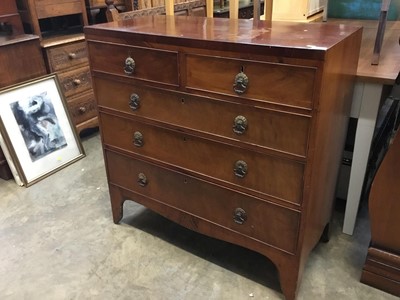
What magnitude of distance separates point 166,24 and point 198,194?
25.8 inches

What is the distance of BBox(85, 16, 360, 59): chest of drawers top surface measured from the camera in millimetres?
999

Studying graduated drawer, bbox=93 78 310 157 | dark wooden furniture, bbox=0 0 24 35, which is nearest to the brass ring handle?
graduated drawer, bbox=93 78 310 157

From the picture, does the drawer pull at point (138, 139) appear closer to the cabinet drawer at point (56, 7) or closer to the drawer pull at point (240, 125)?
the drawer pull at point (240, 125)

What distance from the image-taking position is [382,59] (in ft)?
4.94

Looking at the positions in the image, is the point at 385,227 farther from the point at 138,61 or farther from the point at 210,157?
the point at 138,61

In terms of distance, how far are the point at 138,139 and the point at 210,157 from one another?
0.33m

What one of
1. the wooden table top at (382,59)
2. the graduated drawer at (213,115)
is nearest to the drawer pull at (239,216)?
the graduated drawer at (213,115)

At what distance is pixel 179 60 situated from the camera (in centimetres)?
118

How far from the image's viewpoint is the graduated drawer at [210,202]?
1.21 meters

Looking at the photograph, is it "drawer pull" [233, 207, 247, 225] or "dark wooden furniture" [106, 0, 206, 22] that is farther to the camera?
"dark wooden furniture" [106, 0, 206, 22]

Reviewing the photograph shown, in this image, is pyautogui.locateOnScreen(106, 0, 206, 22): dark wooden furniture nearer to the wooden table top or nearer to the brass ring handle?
the brass ring handle

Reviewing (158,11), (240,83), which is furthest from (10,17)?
(240,83)

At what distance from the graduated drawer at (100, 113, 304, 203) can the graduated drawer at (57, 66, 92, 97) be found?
36.7 inches

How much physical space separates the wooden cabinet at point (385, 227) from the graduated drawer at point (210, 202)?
1.11 feet
